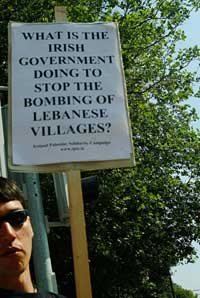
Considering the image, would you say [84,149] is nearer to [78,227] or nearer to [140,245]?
[78,227]

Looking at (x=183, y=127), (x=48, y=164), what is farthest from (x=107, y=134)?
(x=183, y=127)

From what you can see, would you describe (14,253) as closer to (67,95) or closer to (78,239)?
(78,239)

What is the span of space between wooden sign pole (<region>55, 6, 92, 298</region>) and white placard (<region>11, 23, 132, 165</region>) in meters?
0.18

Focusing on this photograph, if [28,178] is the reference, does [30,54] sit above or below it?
above

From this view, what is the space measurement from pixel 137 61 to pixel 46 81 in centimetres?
1192

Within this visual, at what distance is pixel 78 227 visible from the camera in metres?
4.06

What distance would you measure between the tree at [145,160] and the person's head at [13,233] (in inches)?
471

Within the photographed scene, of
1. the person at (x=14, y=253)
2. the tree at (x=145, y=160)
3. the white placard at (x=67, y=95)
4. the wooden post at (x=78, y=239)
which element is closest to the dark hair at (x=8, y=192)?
the person at (x=14, y=253)

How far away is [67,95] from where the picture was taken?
4.36 metres

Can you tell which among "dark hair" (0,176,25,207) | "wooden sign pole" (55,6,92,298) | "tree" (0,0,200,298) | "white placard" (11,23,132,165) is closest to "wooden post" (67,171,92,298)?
"wooden sign pole" (55,6,92,298)

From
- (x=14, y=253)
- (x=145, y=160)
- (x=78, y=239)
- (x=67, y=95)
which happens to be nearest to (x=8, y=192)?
(x=14, y=253)

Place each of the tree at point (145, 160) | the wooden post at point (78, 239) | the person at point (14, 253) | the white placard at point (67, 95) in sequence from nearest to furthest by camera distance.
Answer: the person at point (14, 253)
the wooden post at point (78, 239)
the white placard at point (67, 95)
the tree at point (145, 160)

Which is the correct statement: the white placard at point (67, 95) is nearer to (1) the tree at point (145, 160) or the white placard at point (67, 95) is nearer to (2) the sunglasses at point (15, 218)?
(2) the sunglasses at point (15, 218)

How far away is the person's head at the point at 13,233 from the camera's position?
2033mm
